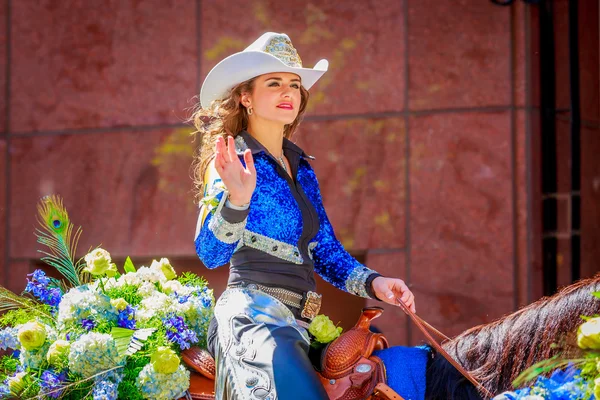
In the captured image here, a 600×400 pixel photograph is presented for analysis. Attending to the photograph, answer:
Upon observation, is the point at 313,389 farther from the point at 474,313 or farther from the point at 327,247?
the point at 474,313

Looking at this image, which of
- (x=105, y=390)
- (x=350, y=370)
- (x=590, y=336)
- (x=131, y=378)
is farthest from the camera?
(x=131, y=378)

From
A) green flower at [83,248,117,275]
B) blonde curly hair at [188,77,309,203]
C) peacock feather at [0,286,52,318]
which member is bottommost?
peacock feather at [0,286,52,318]

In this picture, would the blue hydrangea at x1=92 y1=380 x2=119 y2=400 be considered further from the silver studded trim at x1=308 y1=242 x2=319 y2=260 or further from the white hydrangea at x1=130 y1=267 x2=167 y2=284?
the silver studded trim at x1=308 y1=242 x2=319 y2=260

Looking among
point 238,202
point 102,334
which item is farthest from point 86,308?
point 238,202

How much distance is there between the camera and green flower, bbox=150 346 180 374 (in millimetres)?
3166

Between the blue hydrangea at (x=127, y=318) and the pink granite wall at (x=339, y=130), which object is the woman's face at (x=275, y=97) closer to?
the blue hydrangea at (x=127, y=318)

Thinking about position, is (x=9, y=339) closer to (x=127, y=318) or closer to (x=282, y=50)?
(x=127, y=318)

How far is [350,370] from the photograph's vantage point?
3076mm

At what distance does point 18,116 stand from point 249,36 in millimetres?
2100

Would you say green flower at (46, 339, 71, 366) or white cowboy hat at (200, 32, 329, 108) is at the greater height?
white cowboy hat at (200, 32, 329, 108)

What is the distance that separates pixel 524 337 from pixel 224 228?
111cm

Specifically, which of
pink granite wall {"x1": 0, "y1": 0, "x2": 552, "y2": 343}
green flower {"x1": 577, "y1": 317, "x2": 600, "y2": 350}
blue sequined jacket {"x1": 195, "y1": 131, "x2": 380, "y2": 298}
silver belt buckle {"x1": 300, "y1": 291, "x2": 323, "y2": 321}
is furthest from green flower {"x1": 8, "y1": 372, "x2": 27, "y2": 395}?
pink granite wall {"x1": 0, "y1": 0, "x2": 552, "y2": 343}

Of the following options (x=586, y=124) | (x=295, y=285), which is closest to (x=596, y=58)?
(x=586, y=124)

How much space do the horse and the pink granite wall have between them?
3.22 m
